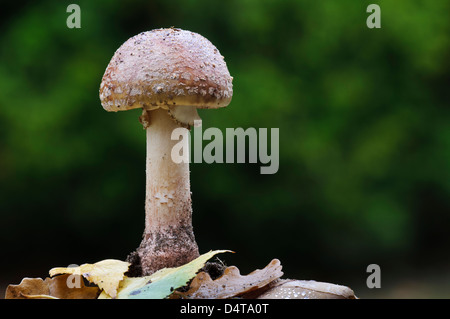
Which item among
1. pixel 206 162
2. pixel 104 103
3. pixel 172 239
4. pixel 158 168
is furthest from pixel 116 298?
pixel 206 162

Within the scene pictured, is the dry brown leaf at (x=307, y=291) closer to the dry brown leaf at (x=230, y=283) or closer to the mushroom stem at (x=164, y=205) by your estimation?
the dry brown leaf at (x=230, y=283)

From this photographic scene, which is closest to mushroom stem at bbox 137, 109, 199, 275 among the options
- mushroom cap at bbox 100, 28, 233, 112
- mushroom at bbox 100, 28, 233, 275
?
mushroom at bbox 100, 28, 233, 275

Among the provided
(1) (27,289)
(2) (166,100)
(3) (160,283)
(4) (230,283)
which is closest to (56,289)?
(1) (27,289)

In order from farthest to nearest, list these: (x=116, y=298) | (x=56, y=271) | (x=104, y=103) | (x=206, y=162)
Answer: (x=206, y=162) < (x=104, y=103) < (x=56, y=271) < (x=116, y=298)

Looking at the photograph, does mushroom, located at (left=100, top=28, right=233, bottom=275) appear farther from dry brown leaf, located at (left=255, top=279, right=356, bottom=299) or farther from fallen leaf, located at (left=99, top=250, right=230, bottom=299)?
dry brown leaf, located at (left=255, top=279, right=356, bottom=299)

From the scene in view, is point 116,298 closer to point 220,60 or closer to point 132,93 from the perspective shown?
point 132,93

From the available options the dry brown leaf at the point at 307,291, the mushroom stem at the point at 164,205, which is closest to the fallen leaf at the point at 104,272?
the mushroom stem at the point at 164,205

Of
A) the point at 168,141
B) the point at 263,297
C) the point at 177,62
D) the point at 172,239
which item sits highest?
the point at 177,62
